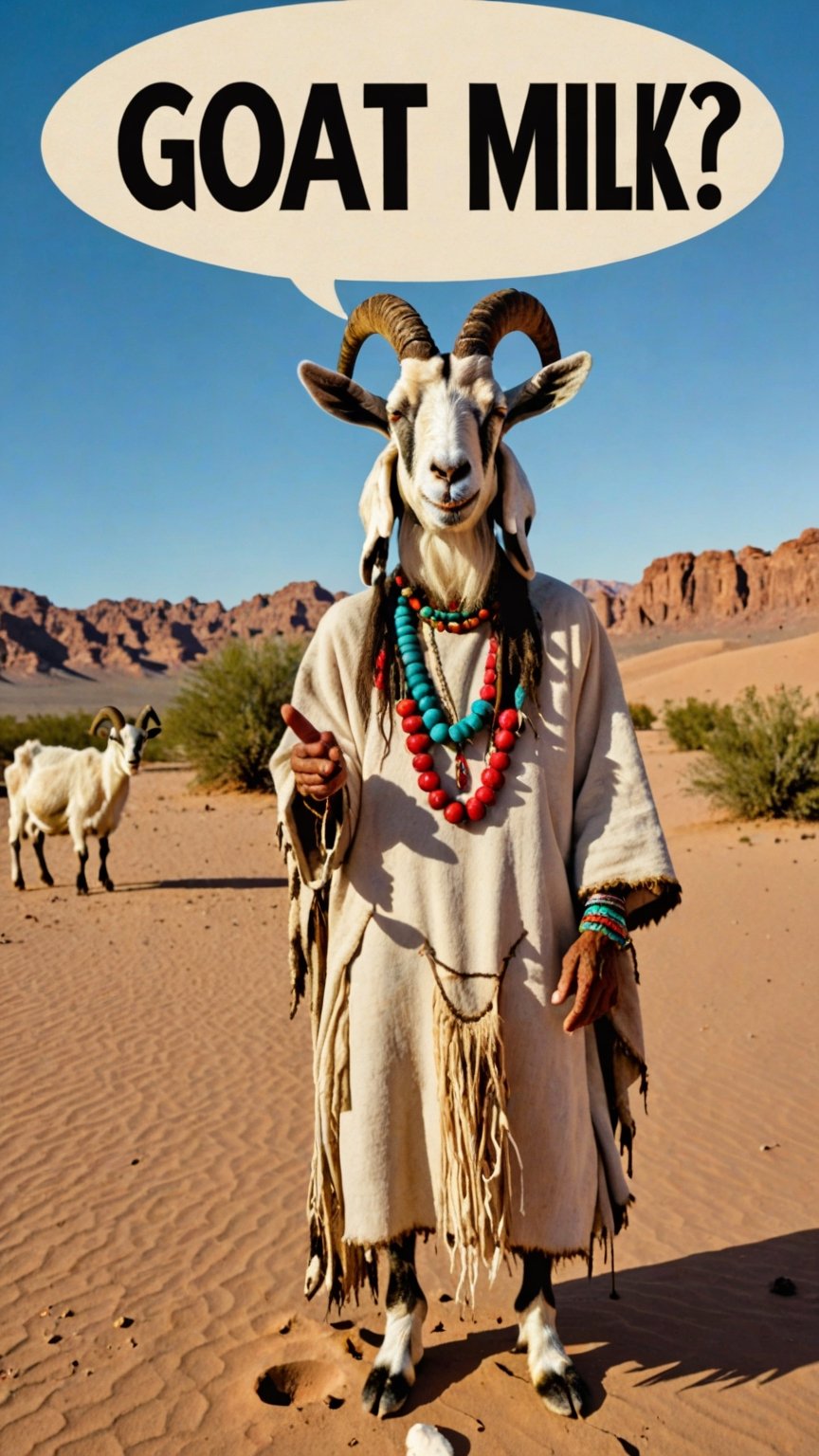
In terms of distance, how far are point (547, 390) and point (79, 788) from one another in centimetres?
963

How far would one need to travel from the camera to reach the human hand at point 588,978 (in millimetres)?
2535

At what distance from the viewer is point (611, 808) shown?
8.94ft

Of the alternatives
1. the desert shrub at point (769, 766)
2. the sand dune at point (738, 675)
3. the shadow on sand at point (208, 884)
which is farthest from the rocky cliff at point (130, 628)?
the shadow on sand at point (208, 884)

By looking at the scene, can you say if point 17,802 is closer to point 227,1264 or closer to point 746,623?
point 227,1264

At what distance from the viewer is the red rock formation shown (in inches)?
4973

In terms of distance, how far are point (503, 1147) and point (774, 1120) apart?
3.43 meters

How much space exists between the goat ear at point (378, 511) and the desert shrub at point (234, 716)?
60.9 feet

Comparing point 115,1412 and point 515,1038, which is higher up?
point 515,1038

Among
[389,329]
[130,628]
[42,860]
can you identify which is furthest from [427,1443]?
[130,628]

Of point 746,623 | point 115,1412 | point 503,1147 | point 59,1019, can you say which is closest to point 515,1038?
point 503,1147

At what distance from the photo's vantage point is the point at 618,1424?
2799 millimetres

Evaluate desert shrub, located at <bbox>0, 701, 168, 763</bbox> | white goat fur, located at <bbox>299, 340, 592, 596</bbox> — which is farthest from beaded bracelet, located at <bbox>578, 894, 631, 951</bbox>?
desert shrub, located at <bbox>0, 701, 168, 763</bbox>

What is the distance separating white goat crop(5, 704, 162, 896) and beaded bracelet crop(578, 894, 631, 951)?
8828 mm

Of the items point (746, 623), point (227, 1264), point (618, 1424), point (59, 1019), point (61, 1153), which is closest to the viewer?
point (618, 1424)
